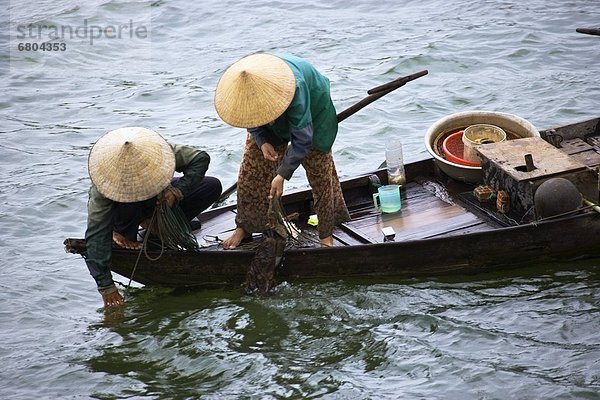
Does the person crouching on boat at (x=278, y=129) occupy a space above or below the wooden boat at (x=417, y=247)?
above

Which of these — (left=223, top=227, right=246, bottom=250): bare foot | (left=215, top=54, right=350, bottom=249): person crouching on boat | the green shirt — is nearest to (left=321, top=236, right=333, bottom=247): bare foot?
(left=215, top=54, right=350, bottom=249): person crouching on boat

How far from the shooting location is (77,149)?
1055cm

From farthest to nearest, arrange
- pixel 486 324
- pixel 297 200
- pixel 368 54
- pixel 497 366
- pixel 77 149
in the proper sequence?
pixel 368 54 → pixel 77 149 → pixel 297 200 → pixel 486 324 → pixel 497 366

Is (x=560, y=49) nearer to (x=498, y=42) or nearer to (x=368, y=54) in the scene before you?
(x=498, y=42)

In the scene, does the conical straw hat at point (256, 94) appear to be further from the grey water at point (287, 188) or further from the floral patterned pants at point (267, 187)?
the grey water at point (287, 188)

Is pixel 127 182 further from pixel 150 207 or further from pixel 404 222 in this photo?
pixel 404 222

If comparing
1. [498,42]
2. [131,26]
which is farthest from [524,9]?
[131,26]

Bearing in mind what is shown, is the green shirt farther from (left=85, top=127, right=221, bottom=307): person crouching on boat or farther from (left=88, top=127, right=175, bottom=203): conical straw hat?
(left=88, top=127, right=175, bottom=203): conical straw hat

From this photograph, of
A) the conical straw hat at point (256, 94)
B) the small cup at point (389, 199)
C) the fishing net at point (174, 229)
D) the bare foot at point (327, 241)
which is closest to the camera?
the conical straw hat at point (256, 94)

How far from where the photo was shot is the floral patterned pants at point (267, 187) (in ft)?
21.0

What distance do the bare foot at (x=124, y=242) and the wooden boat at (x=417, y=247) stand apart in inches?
2.5

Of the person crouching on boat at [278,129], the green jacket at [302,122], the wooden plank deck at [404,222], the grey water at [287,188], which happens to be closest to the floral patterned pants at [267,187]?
the person crouching on boat at [278,129]

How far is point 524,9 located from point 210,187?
26.2ft

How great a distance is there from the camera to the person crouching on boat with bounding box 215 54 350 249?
229 inches
